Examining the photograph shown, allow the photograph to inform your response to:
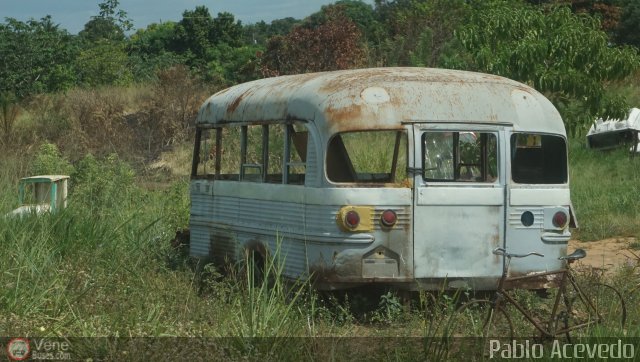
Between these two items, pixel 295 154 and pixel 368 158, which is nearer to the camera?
pixel 295 154

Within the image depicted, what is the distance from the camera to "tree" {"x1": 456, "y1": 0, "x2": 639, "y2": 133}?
49.2ft

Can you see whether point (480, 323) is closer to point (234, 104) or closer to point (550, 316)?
point (550, 316)

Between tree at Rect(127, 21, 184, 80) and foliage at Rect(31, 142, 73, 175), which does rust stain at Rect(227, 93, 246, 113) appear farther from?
tree at Rect(127, 21, 184, 80)

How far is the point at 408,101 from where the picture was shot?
909 centimetres

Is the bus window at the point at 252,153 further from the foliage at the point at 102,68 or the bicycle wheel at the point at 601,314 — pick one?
the foliage at the point at 102,68

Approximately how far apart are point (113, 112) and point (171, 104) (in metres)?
1.66

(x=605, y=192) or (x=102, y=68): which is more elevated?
(x=102, y=68)

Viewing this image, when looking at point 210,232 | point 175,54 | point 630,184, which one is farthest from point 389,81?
point 175,54

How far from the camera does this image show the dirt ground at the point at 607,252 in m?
12.7

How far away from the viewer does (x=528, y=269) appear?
9328mm

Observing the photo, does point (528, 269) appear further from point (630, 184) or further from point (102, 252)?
point (630, 184)

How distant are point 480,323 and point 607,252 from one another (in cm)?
635

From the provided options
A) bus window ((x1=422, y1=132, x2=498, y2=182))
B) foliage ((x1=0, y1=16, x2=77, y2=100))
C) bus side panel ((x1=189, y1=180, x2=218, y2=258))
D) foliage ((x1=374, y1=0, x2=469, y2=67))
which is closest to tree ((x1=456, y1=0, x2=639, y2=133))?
bus window ((x1=422, y1=132, x2=498, y2=182))

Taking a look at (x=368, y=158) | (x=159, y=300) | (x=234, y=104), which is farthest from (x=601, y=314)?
(x=368, y=158)
